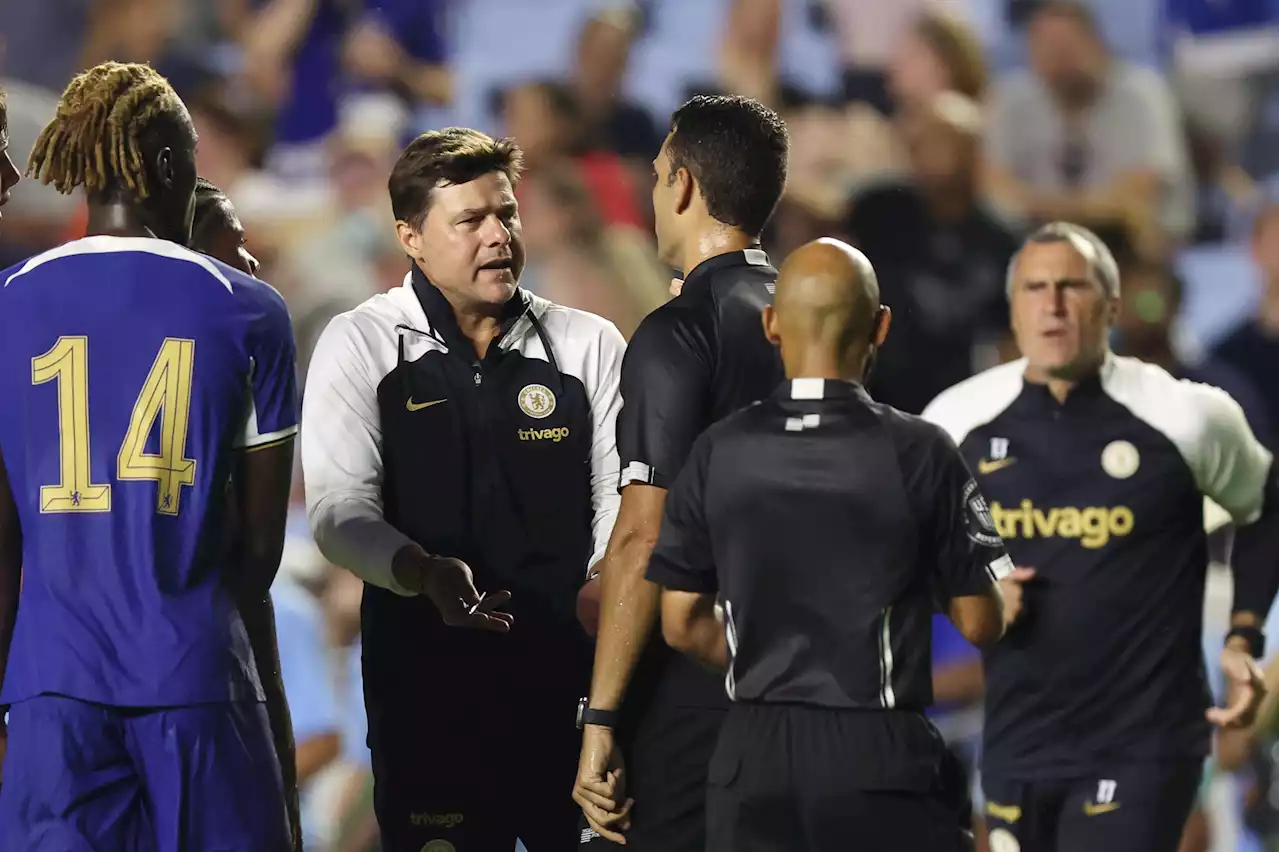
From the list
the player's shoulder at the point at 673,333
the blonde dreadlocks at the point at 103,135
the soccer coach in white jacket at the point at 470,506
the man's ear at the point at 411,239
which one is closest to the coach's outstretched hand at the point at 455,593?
the soccer coach in white jacket at the point at 470,506

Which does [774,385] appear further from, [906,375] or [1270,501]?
[906,375]

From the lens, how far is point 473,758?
335 centimetres

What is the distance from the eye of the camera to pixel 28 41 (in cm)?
794

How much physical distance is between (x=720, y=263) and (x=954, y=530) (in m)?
0.72

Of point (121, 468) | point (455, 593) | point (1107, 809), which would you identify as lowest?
point (1107, 809)

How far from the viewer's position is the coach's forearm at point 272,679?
2807mm

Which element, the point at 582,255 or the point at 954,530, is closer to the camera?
the point at 954,530

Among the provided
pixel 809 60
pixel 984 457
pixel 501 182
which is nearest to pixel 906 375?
pixel 809 60

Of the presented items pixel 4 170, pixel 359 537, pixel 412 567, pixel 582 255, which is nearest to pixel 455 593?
pixel 412 567

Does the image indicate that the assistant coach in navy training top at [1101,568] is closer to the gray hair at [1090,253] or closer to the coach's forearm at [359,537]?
the gray hair at [1090,253]

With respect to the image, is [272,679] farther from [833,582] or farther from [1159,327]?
[1159,327]

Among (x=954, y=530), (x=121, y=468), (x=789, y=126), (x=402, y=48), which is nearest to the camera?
(x=121, y=468)

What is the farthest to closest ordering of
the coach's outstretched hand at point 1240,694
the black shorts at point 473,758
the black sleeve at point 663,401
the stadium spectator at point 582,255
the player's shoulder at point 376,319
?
the stadium spectator at point 582,255
the coach's outstretched hand at point 1240,694
the player's shoulder at point 376,319
the black shorts at point 473,758
the black sleeve at point 663,401

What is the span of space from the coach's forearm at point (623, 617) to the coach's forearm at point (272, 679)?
553 millimetres
